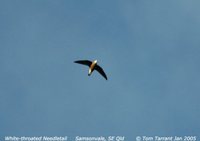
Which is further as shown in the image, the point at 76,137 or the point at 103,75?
the point at 103,75

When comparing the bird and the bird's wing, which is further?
the bird's wing

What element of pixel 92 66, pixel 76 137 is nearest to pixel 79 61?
pixel 92 66

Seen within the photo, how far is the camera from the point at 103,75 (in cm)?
8644

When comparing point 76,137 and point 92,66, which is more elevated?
point 92,66

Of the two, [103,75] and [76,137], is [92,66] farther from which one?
[76,137]

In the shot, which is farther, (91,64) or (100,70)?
(100,70)

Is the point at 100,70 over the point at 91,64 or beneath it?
beneath

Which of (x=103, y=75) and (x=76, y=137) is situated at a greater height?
(x=103, y=75)

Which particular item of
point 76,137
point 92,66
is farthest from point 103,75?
point 76,137

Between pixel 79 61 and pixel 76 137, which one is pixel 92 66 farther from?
pixel 76 137

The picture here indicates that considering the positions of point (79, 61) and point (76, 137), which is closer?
point (76, 137)

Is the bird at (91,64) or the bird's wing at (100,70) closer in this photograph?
the bird at (91,64)

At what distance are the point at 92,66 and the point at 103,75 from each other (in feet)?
8.47

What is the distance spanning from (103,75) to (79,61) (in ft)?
15.1
